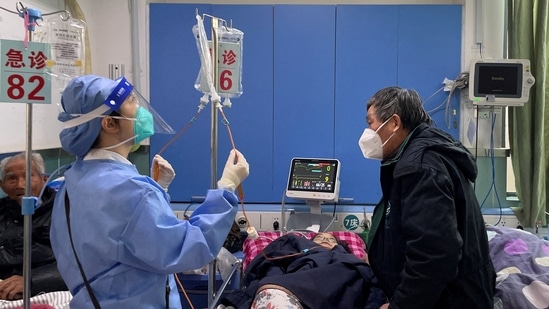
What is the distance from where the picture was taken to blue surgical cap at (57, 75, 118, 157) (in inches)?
48.3

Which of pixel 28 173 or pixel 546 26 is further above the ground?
pixel 546 26

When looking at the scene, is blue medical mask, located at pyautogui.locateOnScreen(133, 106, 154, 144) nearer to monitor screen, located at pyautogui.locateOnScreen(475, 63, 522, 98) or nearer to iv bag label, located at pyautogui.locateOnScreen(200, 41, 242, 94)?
iv bag label, located at pyautogui.locateOnScreen(200, 41, 242, 94)

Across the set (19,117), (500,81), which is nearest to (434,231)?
(500,81)

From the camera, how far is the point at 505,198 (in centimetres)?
323

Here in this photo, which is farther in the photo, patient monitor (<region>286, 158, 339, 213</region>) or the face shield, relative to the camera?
patient monitor (<region>286, 158, 339, 213</region>)

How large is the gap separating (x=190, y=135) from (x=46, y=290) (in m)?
1.47

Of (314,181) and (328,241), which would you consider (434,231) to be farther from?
(314,181)

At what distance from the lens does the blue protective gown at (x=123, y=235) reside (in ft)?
3.69

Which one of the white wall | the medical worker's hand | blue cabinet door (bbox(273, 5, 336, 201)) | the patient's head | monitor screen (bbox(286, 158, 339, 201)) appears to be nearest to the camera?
the medical worker's hand

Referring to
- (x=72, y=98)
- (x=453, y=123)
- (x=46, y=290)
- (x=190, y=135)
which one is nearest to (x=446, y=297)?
(x=72, y=98)

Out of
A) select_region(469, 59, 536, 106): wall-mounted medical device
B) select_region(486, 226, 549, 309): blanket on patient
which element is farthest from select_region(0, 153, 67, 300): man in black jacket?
select_region(469, 59, 536, 106): wall-mounted medical device

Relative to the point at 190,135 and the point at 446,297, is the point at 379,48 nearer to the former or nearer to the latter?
the point at 190,135

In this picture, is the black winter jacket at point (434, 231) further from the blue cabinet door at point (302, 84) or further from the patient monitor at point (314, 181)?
the blue cabinet door at point (302, 84)

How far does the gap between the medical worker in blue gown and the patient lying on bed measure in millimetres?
654
